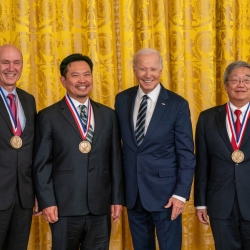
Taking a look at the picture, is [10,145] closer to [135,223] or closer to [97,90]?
[135,223]

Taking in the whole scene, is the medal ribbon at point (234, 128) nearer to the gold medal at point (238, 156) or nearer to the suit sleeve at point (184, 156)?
the gold medal at point (238, 156)

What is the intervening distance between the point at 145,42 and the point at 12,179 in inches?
71.3

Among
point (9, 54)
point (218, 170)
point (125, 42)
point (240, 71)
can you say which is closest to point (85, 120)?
point (9, 54)

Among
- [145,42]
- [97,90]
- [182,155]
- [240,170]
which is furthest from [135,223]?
[145,42]

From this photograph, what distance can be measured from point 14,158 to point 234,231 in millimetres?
1400

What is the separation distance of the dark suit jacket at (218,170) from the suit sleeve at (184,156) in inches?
3.0

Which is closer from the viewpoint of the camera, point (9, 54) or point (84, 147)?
point (84, 147)

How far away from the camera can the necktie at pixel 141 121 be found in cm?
330

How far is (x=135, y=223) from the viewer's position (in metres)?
3.40

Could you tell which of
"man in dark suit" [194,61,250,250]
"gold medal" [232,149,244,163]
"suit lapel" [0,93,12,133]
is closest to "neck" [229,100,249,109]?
"man in dark suit" [194,61,250,250]

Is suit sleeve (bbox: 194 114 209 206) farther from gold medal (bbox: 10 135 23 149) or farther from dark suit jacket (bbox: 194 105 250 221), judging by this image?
gold medal (bbox: 10 135 23 149)

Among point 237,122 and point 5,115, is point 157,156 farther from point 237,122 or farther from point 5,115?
point 5,115

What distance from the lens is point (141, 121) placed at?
3324 millimetres

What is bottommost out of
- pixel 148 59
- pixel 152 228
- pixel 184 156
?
pixel 152 228
